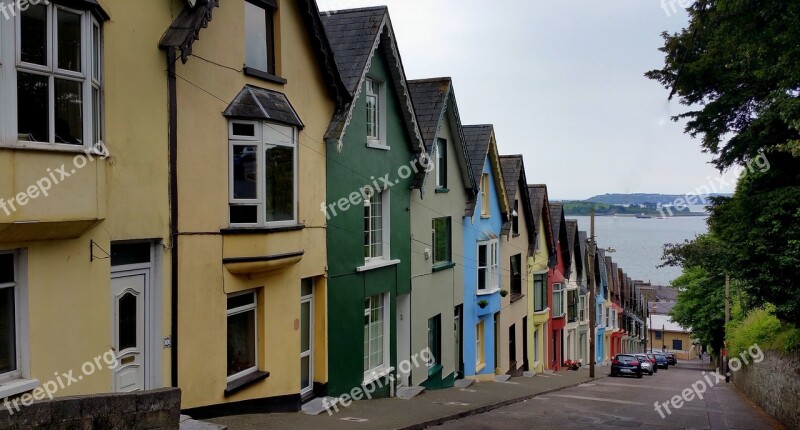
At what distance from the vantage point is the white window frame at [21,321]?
8086 mm

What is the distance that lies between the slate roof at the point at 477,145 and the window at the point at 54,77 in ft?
57.4

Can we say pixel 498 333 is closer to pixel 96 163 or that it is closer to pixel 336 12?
pixel 336 12

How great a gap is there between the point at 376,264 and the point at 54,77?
9876 mm

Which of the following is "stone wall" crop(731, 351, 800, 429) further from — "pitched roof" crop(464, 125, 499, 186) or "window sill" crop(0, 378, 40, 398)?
"window sill" crop(0, 378, 40, 398)

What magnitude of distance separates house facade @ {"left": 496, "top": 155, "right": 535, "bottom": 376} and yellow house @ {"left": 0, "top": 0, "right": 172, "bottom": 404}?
64.4 feet

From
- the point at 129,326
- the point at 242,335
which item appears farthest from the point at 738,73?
the point at 129,326

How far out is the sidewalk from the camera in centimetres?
1195

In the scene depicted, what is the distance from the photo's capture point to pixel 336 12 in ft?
56.1

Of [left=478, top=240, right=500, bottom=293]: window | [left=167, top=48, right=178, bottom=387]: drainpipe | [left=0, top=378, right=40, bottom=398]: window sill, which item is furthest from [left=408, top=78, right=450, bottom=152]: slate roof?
[left=0, top=378, right=40, bottom=398]: window sill

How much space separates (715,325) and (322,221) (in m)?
48.4

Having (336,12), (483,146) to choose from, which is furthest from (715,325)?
(336,12)

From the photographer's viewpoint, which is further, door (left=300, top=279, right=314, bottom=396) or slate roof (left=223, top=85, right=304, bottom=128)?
door (left=300, top=279, right=314, bottom=396)

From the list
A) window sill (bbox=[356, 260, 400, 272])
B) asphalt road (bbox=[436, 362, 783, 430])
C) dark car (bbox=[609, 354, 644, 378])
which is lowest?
dark car (bbox=[609, 354, 644, 378])

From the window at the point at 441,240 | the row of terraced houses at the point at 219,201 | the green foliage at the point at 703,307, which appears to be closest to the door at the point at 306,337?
the row of terraced houses at the point at 219,201
